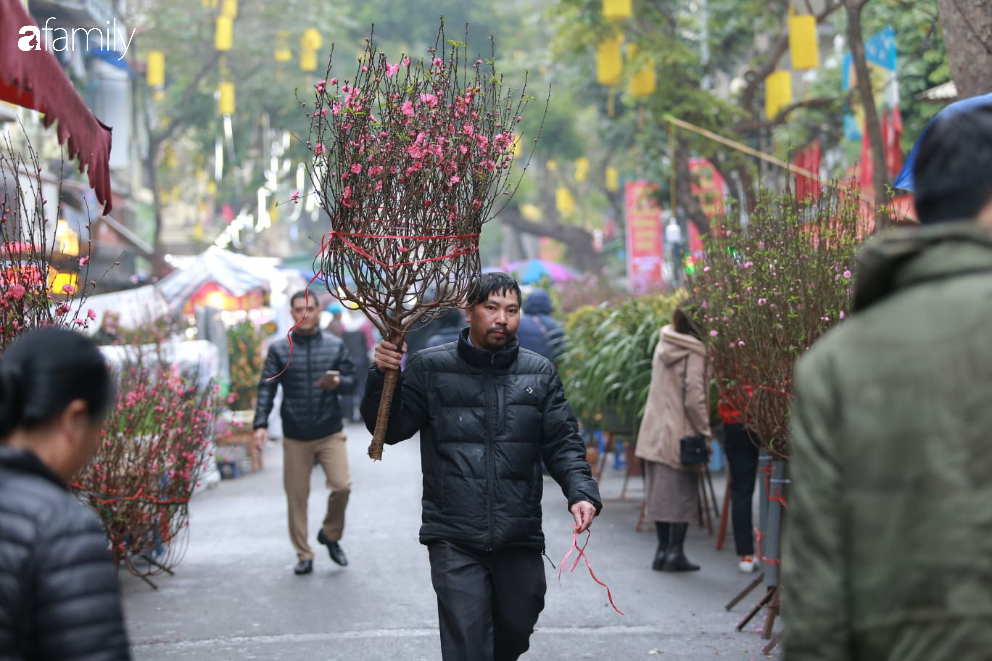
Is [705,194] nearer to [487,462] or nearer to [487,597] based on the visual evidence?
[487,462]

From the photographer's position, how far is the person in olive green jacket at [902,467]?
6.63 feet

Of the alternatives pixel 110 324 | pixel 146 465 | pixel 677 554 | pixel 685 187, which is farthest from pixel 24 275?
pixel 685 187

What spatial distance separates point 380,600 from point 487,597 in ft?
11.7

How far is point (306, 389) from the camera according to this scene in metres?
9.18

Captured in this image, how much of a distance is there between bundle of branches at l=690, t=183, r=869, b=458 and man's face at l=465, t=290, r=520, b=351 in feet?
7.11

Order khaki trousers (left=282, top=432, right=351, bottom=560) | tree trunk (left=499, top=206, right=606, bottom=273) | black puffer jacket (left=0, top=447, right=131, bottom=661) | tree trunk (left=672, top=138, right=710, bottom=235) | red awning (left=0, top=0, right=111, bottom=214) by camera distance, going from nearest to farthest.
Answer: black puffer jacket (left=0, top=447, right=131, bottom=661)
red awning (left=0, top=0, right=111, bottom=214)
khaki trousers (left=282, top=432, right=351, bottom=560)
tree trunk (left=672, top=138, right=710, bottom=235)
tree trunk (left=499, top=206, right=606, bottom=273)

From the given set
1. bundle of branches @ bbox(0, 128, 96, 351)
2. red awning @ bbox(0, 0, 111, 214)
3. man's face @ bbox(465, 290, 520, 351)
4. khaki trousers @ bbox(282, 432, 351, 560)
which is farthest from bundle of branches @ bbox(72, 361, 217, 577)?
man's face @ bbox(465, 290, 520, 351)

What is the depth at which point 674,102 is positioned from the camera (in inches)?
703

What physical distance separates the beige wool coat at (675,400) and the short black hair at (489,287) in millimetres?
4202

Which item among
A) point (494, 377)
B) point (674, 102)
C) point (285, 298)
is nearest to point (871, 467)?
point (494, 377)

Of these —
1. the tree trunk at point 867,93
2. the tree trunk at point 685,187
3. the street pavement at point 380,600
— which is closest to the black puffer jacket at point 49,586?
the street pavement at point 380,600

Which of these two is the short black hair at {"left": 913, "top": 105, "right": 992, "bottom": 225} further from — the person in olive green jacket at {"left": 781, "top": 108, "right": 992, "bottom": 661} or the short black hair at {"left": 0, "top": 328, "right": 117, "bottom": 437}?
the short black hair at {"left": 0, "top": 328, "right": 117, "bottom": 437}

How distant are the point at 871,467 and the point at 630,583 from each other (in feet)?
22.3

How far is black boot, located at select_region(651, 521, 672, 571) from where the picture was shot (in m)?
9.15
